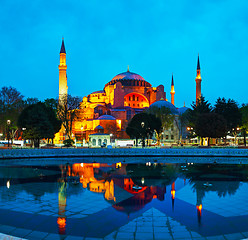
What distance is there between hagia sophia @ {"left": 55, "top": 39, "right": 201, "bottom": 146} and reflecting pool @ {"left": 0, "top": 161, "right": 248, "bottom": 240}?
45722 mm

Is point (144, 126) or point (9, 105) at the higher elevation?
point (9, 105)

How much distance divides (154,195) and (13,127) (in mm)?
41277

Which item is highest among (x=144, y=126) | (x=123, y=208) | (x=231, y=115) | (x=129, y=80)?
(x=129, y=80)

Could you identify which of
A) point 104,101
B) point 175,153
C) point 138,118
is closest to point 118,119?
point 104,101

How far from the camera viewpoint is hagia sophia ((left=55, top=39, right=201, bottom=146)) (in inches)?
2562

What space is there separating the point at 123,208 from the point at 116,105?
2706 inches

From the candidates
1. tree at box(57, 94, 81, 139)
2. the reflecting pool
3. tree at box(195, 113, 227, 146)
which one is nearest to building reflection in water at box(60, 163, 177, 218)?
the reflecting pool

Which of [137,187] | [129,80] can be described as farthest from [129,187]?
[129,80]

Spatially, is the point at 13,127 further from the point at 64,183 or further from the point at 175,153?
the point at 64,183

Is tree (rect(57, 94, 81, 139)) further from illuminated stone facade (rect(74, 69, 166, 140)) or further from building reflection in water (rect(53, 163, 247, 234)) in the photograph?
building reflection in water (rect(53, 163, 247, 234))

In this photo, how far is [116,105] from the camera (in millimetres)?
78125

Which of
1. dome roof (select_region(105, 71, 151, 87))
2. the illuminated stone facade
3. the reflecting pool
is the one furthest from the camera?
dome roof (select_region(105, 71, 151, 87))

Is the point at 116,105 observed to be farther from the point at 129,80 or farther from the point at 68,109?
the point at 68,109

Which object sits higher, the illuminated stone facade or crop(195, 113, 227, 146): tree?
the illuminated stone facade
